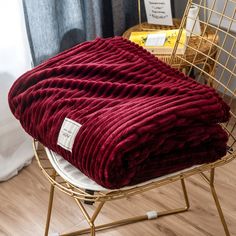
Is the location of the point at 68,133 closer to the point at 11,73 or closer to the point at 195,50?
the point at 195,50

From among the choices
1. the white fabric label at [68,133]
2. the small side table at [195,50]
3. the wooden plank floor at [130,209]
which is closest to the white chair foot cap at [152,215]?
the wooden plank floor at [130,209]

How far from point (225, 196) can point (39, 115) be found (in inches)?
34.5

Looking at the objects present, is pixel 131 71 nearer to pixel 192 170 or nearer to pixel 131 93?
pixel 131 93

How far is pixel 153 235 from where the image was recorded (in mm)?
1654

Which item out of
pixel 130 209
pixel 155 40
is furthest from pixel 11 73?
pixel 130 209

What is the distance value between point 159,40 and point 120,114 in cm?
76

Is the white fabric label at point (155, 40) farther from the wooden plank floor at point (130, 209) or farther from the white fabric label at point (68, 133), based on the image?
the white fabric label at point (68, 133)

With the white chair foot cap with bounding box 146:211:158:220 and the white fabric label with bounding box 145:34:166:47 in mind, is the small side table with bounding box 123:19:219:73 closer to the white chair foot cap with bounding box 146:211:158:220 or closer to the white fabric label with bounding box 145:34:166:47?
the white fabric label with bounding box 145:34:166:47

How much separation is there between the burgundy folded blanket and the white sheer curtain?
556mm

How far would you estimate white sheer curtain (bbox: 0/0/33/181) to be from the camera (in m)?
1.81

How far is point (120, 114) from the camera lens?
1097 millimetres

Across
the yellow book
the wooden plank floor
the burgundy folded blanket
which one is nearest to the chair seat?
the burgundy folded blanket

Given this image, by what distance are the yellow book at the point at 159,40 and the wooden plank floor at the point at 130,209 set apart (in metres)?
0.51

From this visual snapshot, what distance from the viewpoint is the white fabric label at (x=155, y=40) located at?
1.77 metres
